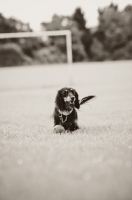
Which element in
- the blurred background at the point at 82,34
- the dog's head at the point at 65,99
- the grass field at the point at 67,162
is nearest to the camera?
the grass field at the point at 67,162

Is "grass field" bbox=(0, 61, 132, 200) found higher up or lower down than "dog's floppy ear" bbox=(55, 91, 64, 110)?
lower down

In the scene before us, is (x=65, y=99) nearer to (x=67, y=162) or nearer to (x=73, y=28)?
(x=67, y=162)

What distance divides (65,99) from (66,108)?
0.64 ft

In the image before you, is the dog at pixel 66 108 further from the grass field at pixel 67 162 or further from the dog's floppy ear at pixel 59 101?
the grass field at pixel 67 162

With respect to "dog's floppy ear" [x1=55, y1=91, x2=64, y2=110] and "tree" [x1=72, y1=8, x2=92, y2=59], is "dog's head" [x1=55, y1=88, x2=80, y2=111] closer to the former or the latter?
"dog's floppy ear" [x1=55, y1=91, x2=64, y2=110]

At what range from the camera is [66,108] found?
5.00 meters

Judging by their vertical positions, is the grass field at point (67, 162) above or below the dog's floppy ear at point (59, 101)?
below

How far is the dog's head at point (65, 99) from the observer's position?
4867 millimetres

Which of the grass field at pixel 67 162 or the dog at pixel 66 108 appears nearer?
the grass field at pixel 67 162

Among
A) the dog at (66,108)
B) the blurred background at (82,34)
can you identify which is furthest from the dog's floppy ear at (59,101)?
the blurred background at (82,34)

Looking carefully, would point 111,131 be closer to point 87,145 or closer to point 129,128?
point 129,128

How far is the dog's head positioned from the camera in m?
4.87

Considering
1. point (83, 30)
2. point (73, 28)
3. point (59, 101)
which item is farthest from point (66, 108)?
point (83, 30)

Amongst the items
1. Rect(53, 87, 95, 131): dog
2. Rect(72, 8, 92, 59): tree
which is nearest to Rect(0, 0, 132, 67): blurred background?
Rect(72, 8, 92, 59): tree
